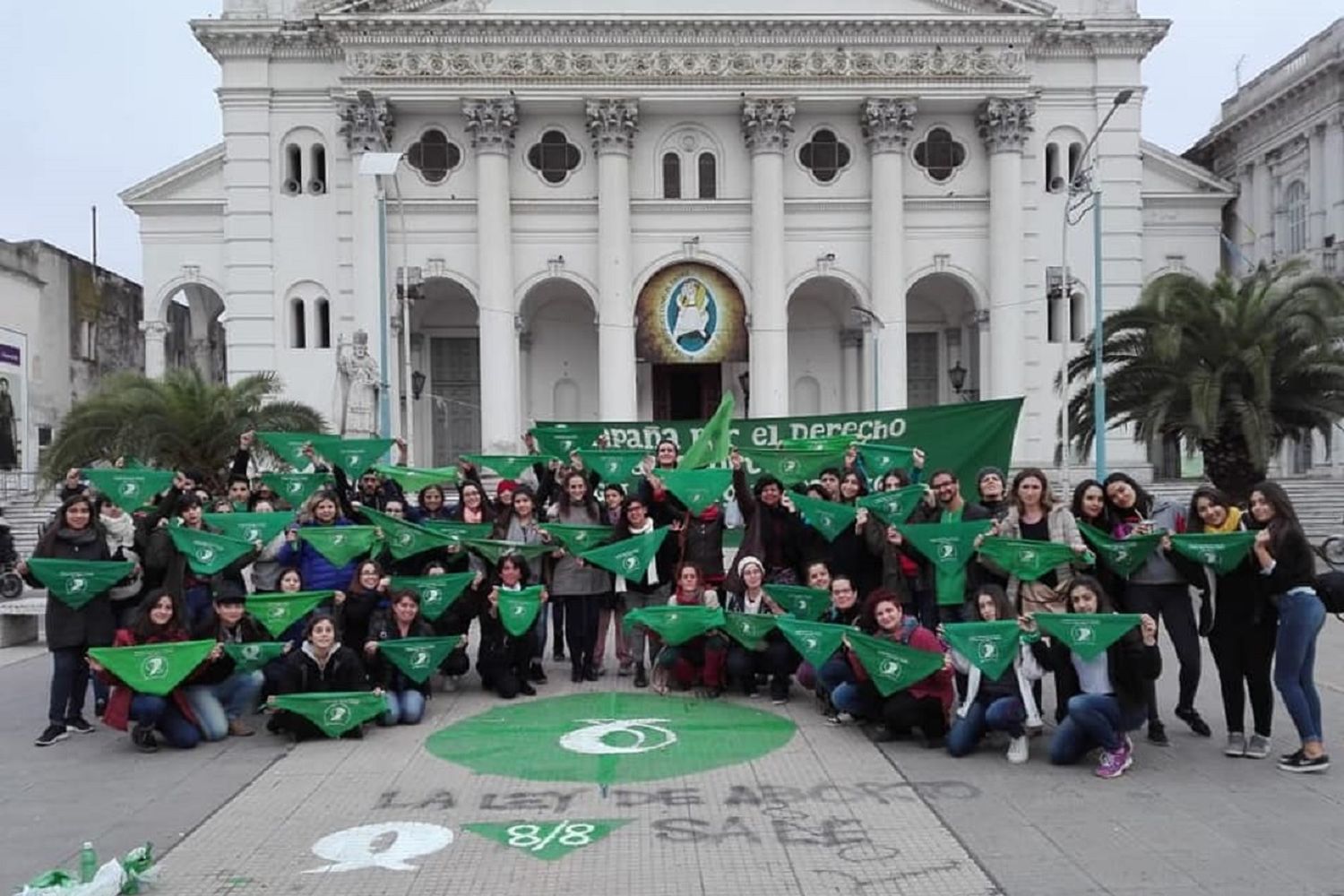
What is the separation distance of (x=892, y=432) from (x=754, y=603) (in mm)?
5237

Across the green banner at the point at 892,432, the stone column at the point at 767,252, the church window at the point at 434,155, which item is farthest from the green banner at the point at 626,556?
the church window at the point at 434,155

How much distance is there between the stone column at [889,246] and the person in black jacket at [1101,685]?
27.8 meters

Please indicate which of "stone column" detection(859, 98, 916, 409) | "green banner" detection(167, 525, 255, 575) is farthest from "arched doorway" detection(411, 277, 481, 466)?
"green banner" detection(167, 525, 255, 575)

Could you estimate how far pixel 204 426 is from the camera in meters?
23.8

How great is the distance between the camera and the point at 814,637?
9719mm

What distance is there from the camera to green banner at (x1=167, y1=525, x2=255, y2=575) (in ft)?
33.5

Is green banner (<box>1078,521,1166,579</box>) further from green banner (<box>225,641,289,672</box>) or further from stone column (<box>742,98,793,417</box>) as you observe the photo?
stone column (<box>742,98,793,417</box>)

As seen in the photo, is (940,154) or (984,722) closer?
(984,722)

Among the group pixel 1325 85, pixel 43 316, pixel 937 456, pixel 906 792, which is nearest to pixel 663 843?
pixel 906 792

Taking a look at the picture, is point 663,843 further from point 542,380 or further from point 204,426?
point 542,380

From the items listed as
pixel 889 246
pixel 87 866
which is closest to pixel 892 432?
pixel 87 866

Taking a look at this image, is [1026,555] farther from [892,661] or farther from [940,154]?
[940,154]

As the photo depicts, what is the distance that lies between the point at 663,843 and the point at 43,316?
1663 inches

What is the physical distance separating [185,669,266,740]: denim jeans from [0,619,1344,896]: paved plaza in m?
0.23
